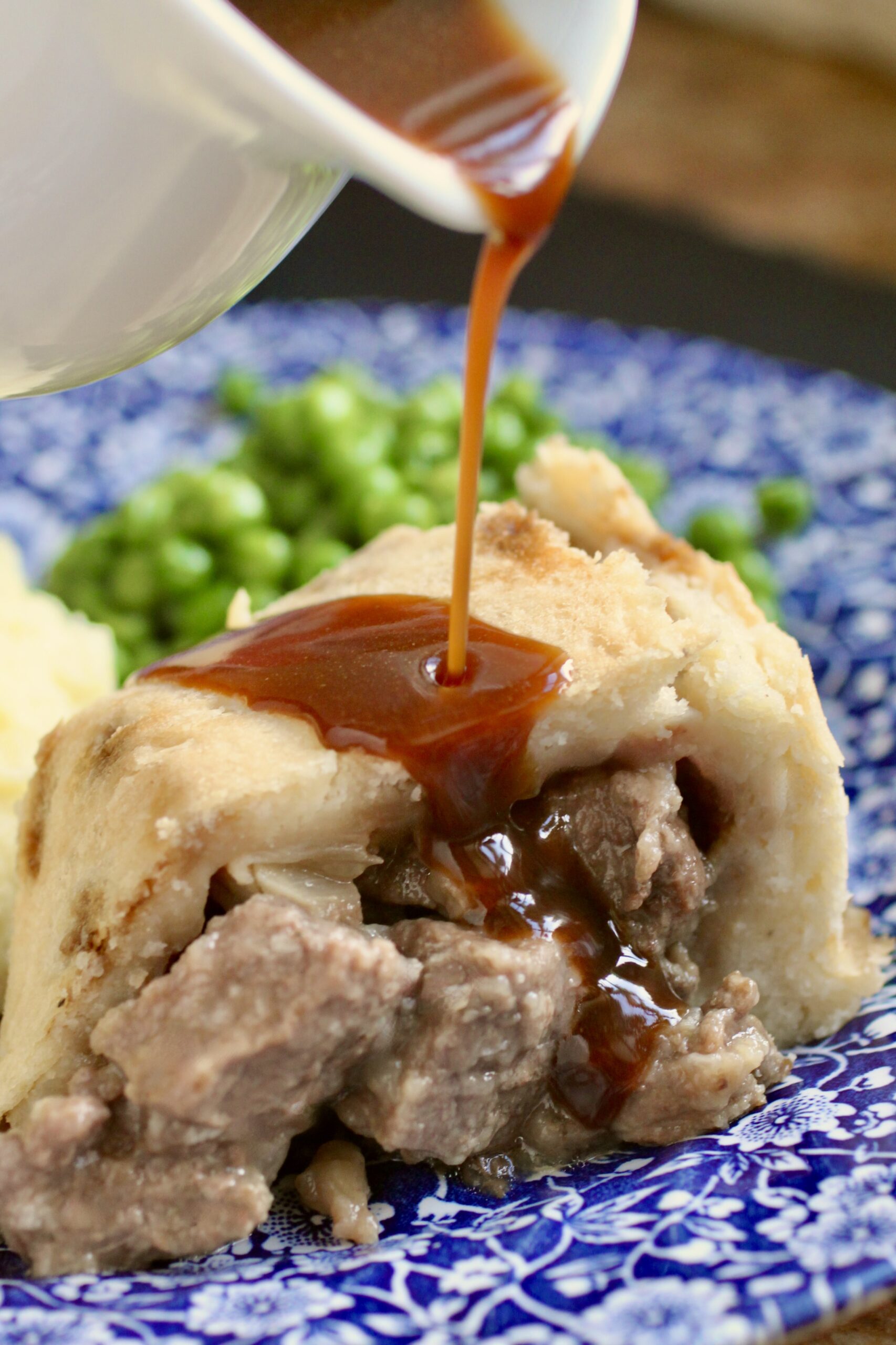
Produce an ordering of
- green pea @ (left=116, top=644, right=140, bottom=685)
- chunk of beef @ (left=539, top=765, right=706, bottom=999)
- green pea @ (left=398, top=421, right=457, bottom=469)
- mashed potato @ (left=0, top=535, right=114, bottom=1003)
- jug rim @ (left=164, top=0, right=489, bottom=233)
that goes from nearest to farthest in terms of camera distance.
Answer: jug rim @ (left=164, top=0, right=489, bottom=233) < chunk of beef @ (left=539, top=765, right=706, bottom=999) < mashed potato @ (left=0, top=535, right=114, bottom=1003) < green pea @ (left=116, top=644, right=140, bottom=685) < green pea @ (left=398, top=421, right=457, bottom=469)

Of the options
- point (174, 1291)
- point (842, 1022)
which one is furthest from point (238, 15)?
point (842, 1022)

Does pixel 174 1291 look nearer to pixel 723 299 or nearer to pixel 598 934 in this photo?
pixel 598 934

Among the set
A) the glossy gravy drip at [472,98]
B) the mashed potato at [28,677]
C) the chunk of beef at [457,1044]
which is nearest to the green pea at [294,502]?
the mashed potato at [28,677]

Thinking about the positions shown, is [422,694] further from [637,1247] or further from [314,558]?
[314,558]

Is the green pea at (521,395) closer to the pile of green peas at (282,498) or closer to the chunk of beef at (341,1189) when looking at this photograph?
the pile of green peas at (282,498)

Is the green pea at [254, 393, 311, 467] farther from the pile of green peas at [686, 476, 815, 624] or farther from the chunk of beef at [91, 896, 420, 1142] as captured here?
the chunk of beef at [91, 896, 420, 1142]

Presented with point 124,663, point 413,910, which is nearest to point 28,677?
point 124,663

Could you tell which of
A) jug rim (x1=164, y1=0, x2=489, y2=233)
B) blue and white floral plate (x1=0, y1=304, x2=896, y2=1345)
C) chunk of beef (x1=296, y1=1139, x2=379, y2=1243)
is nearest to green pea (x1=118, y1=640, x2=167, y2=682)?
blue and white floral plate (x1=0, y1=304, x2=896, y2=1345)
